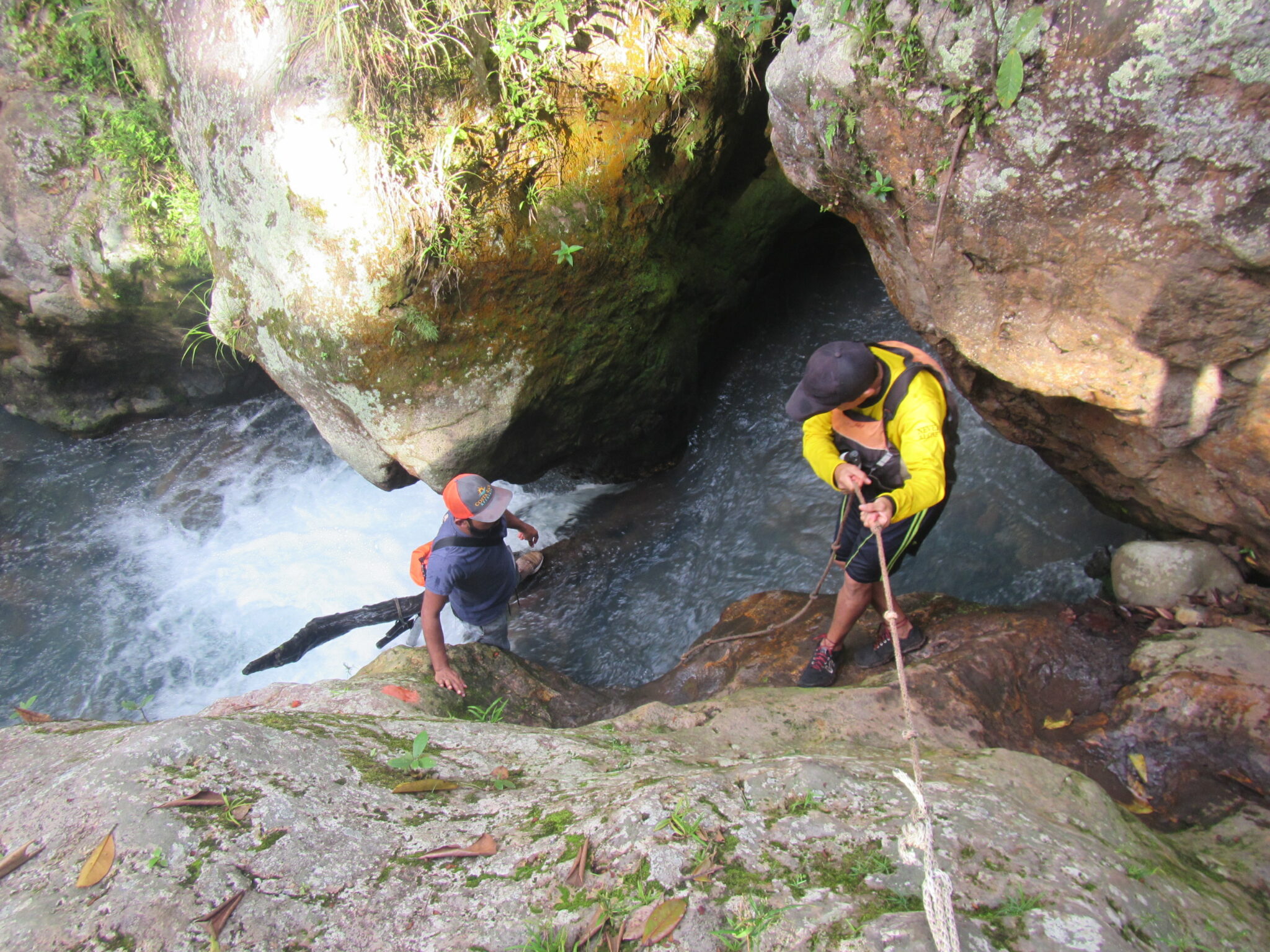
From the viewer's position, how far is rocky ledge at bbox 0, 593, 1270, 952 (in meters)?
1.67

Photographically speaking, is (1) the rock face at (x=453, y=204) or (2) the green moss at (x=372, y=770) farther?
(1) the rock face at (x=453, y=204)

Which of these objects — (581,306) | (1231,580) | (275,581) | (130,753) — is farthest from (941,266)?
(275,581)

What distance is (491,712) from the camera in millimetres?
3924

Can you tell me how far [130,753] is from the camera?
2090 millimetres

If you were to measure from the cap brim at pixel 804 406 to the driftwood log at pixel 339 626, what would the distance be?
14.0ft

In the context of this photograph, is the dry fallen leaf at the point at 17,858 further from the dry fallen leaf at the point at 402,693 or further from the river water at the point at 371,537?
the river water at the point at 371,537

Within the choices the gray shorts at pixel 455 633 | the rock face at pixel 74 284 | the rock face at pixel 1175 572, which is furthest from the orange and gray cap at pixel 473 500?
the rock face at pixel 74 284

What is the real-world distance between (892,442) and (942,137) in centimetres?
140

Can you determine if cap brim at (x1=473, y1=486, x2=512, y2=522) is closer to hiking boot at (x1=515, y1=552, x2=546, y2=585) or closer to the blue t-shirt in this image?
the blue t-shirt

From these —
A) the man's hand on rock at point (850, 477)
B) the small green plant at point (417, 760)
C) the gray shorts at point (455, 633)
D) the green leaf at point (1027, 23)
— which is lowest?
the gray shorts at point (455, 633)

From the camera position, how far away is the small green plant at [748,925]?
5.31 feet

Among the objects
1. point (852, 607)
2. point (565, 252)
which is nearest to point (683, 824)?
point (852, 607)

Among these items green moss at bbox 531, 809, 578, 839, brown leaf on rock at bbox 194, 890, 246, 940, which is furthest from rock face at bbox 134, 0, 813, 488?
brown leaf on rock at bbox 194, 890, 246, 940

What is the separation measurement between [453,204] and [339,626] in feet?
12.6
